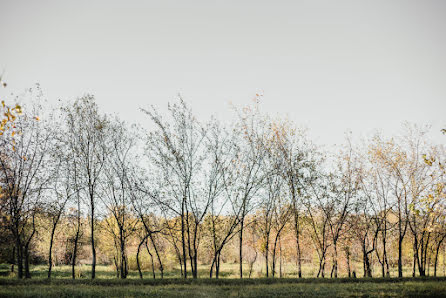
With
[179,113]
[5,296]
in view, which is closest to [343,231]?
[179,113]

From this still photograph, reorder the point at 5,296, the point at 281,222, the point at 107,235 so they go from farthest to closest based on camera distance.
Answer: the point at 107,235 < the point at 281,222 < the point at 5,296

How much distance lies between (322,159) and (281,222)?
324 inches

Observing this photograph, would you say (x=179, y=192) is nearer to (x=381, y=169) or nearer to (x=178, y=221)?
(x=178, y=221)

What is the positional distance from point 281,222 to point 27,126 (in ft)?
92.1

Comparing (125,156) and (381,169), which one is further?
(381,169)

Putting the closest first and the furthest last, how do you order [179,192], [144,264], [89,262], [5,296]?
[5,296], [179,192], [144,264], [89,262]

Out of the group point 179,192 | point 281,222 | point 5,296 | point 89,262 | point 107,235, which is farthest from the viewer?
point 89,262

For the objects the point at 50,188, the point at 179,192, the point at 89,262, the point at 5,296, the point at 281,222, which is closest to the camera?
the point at 5,296

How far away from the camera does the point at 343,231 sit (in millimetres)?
29984

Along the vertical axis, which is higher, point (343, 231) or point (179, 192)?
point (179, 192)

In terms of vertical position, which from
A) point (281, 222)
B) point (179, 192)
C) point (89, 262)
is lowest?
point (89, 262)

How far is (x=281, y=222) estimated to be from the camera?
2992 cm

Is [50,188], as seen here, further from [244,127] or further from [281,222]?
[281,222]

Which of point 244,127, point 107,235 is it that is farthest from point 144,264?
point 244,127
